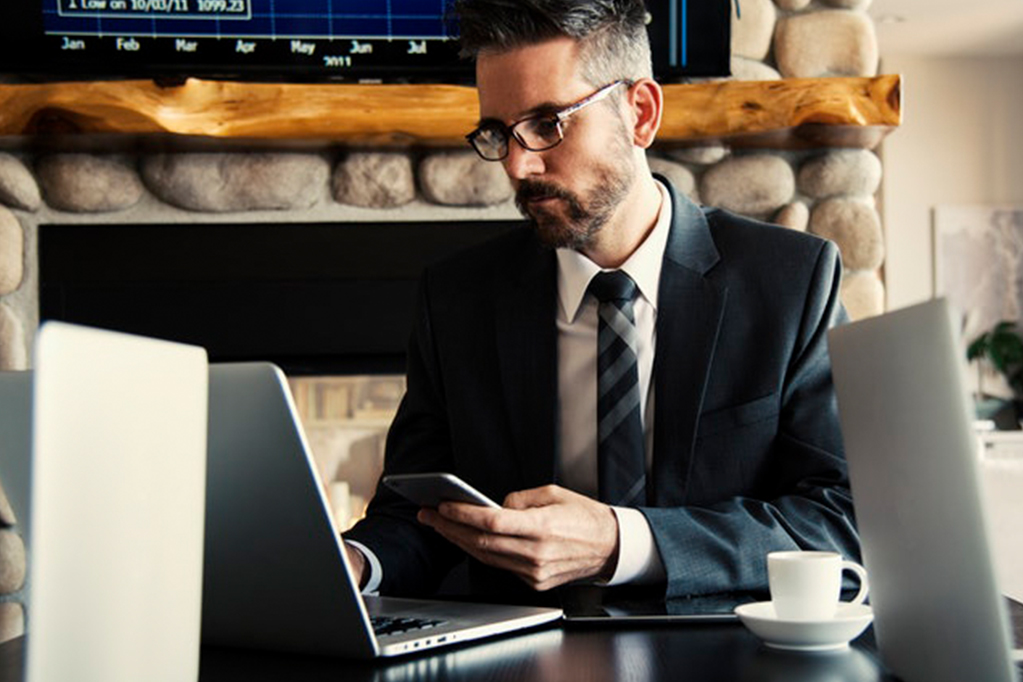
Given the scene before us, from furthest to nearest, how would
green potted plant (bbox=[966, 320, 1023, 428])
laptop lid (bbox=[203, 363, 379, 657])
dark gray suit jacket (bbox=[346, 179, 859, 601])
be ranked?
green potted plant (bbox=[966, 320, 1023, 428]) < dark gray suit jacket (bbox=[346, 179, 859, 601]) < laptop lid (bbox=[203, 363, 379, 657])

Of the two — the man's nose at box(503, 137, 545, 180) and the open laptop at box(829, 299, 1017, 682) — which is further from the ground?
the man's nose at box(503, 137, 545, 180)

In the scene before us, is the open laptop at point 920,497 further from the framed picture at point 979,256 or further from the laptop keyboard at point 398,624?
the framed picture at point 979,256

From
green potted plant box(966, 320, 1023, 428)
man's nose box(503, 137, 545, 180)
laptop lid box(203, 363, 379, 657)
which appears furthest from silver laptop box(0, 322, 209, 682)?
green potted plant box(966, 320, 1023, 428)

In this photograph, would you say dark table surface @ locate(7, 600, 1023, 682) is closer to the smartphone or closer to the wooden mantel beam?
the smartphone

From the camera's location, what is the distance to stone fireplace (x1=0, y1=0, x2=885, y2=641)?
2.75 meters

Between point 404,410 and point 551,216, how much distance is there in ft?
1.12

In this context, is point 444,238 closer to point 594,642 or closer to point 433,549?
point 433,549

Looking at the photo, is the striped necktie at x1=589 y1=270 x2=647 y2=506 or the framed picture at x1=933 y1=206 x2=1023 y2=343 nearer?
the striped necktie at x1=589 y1=270 x2=647 y2=506

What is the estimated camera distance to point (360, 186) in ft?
9.23

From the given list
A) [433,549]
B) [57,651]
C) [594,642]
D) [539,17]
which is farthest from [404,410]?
[57,651]

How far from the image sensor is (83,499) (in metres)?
0.67

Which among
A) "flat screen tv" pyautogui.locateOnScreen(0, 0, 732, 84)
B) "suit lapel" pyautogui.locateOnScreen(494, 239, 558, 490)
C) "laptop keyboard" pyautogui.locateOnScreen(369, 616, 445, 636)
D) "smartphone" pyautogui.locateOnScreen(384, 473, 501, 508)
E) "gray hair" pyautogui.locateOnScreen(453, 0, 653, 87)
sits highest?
"flat screen tv" pyautogui.locateOnScreen(0, 0, 732, 84)

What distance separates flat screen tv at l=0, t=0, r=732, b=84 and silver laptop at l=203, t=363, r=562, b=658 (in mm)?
1797

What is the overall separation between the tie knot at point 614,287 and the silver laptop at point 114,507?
0.90 m
